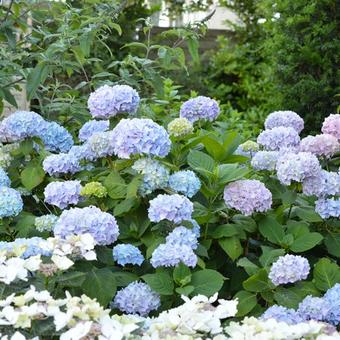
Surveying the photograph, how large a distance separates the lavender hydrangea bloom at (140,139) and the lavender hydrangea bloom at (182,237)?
24 cm

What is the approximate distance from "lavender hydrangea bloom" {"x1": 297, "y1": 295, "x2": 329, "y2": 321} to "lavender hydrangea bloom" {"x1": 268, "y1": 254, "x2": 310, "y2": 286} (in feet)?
0.23

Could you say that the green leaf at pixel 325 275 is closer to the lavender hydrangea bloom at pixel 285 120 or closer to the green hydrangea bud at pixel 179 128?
the green hydrangea bud at pixel 179 128

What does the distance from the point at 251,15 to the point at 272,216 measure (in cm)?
683

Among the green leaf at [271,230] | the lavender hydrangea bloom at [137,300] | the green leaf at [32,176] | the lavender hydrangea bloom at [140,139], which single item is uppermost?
the lavender hydrangea bloom at [140,139]

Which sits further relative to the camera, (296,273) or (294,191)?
(294,191)

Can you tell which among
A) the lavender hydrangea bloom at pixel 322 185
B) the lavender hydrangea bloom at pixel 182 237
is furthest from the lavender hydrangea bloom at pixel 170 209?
the lavender hydrangea bloom at pixel 322 185

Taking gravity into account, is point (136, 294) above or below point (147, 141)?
below

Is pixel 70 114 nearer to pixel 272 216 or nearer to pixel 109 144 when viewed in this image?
pixel 109 144

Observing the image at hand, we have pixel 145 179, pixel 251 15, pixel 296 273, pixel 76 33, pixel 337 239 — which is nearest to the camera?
pixel 296 273

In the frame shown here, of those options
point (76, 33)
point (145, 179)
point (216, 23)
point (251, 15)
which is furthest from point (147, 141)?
point (216, 23)

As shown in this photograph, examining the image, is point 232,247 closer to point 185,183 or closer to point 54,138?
point 185,183

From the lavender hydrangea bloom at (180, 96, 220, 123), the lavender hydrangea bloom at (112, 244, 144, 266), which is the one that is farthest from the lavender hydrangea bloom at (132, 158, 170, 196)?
the lavender hydrangea bloom at (180, 96, 220, 123)

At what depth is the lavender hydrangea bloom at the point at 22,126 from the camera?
2.42m

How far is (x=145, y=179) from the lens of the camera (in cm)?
220
